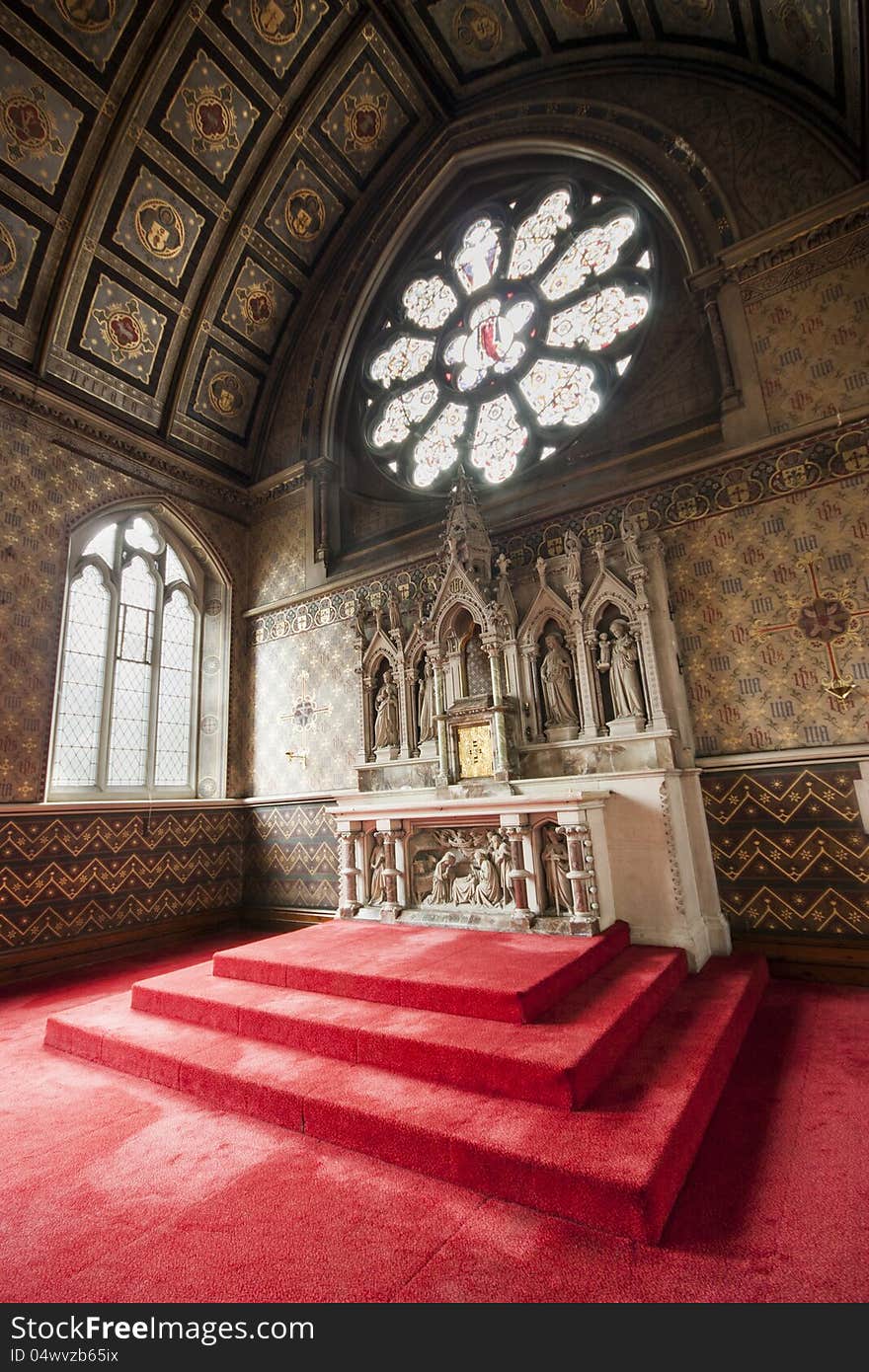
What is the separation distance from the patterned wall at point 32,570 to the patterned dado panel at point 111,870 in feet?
1.99

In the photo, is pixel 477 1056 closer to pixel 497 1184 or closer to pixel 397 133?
pixel 497 1184

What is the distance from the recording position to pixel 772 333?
6.25 m

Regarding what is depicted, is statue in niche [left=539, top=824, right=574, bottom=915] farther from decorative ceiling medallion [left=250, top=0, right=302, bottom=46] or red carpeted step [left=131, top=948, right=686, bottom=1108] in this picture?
decorative ceiling medallion [left=250, top=0, right=302, bottom=46]

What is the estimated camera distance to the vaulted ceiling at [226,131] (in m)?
6.80

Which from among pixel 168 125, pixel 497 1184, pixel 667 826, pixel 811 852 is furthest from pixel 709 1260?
pixel 168 125

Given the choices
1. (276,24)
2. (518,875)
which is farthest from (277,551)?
(518,875)

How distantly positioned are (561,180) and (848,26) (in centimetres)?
366

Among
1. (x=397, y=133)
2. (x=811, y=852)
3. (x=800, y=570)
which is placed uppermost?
(x=397, y=133)

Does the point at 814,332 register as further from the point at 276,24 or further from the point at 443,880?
the point at 276,24

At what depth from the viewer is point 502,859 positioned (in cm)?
546

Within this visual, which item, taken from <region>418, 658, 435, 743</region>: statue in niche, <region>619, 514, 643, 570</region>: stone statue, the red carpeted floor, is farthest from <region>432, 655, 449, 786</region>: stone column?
the red carpeted floor

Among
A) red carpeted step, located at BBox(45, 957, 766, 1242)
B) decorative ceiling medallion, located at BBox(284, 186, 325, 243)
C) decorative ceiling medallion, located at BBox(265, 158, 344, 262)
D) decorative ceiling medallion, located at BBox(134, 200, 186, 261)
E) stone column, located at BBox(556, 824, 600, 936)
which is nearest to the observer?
red carpeted step, located at BBox(45, 957, 766, 1242)

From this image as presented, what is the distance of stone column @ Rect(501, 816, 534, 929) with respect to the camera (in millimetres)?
5125

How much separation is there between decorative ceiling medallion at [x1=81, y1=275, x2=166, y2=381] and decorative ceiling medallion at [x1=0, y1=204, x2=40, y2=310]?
2.61 feet
